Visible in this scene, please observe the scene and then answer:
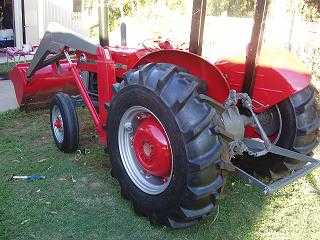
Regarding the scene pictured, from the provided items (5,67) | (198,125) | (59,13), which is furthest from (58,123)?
(59,13)

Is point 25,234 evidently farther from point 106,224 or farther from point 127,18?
point 127,18

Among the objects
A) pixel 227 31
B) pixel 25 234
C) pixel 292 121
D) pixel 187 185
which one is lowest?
pixel 25 234

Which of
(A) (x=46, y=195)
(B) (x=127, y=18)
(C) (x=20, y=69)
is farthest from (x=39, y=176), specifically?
(B) (x=127, y=18)

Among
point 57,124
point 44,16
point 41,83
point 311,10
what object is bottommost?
point 57,124

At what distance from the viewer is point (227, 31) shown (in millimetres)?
3211

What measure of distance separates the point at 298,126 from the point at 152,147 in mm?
1138

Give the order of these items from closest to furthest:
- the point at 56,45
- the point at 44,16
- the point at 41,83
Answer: the point at 56,45
the point at 41,83
the point at 44,16

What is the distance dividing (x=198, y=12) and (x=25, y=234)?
192cm

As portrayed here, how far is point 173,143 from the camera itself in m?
2.84

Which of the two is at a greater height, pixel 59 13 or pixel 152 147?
pixel 59 13

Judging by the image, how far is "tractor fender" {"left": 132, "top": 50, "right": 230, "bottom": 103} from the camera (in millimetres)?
3064

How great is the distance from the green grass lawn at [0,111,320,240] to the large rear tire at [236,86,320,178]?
333mm

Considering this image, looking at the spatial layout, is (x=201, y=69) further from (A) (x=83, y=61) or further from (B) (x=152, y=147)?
(A) (x=83, y=61)

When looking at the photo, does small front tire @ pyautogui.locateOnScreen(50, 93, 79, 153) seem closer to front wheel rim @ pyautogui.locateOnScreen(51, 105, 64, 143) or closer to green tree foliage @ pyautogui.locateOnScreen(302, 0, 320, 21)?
front wheel rim @ pyautogui.locateOnScreen(51, 105, 64, 143)
